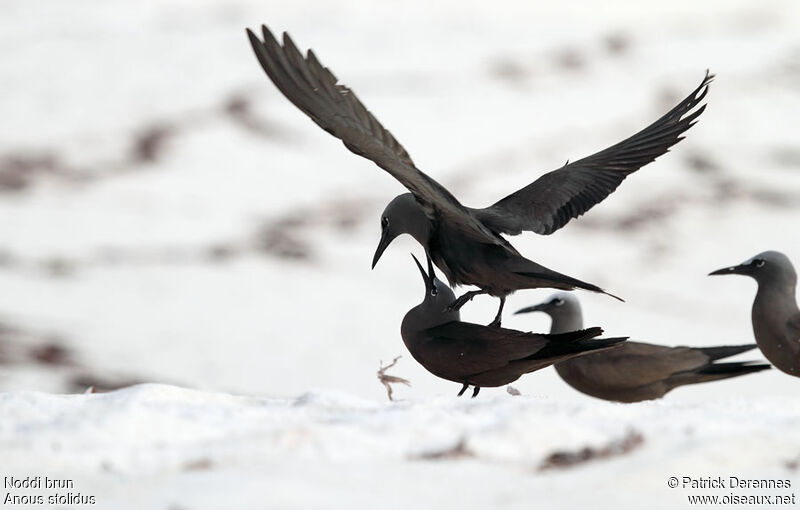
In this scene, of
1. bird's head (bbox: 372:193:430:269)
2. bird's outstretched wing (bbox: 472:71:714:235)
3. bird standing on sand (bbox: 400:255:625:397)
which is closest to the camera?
bird standing on sand (bbox: 400:255:625:397)

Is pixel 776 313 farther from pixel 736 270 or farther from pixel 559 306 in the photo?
pixel 559 306

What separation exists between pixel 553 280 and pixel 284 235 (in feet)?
48.2

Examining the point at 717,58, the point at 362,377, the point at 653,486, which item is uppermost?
the point at 717,58

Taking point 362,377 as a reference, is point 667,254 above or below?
above

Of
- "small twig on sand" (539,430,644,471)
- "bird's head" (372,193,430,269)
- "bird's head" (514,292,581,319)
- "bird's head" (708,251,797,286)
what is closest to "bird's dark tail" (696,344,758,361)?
"bird's head" (708,251,797,286)

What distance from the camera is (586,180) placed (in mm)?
5648

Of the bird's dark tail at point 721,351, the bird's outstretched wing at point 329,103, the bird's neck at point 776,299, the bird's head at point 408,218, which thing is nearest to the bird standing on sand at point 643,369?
the bird's dark tail at point 721,351

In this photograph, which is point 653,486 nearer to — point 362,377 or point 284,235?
point 362,377

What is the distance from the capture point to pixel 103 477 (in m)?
3.27

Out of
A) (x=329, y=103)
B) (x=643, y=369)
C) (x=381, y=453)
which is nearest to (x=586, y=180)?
(x=643, y=369)

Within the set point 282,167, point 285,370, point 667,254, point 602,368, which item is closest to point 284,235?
point 282,167

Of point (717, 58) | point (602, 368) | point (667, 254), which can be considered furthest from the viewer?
point (717, 58)

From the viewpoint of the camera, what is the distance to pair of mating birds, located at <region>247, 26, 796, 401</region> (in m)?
3.98

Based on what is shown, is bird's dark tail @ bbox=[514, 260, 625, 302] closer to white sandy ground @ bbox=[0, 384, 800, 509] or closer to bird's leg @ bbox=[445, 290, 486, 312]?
bird's leg @ bbox=[445, 290, 486, 312]
